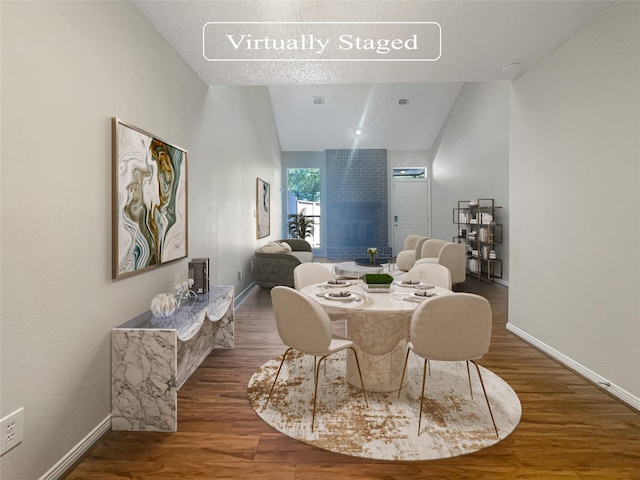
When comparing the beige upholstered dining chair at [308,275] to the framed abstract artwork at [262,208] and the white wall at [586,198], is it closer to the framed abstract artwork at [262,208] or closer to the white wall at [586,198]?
the white wall at [586,198]

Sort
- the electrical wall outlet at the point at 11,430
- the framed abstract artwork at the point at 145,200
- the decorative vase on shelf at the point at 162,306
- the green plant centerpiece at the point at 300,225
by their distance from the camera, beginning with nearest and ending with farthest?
1. the electrical wall outlet at the point at 11,430
2. the framed abstract artwork at the point at 145,200
3. the decorative vase on shelf at the point at 162,306
4. the green plant centerpiece at the point at 300,225

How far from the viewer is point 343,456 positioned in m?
1.78

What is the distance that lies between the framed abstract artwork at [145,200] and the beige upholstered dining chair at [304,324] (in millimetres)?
917

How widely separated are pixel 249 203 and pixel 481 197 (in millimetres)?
4582

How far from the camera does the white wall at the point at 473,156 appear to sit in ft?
20.2

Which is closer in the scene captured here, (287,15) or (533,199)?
(287,15)

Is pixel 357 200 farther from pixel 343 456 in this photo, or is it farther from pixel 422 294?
pixel 343 456

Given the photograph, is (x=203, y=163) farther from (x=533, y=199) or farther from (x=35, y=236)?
(x=533, y=199)

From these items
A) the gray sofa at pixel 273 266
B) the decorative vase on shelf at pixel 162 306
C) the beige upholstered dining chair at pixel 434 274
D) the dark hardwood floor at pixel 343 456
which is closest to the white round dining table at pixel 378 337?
the beige upholstered dining chair at pixel 434 274

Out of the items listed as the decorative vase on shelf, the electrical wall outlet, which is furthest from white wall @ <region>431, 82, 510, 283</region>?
the electrical wall outlet

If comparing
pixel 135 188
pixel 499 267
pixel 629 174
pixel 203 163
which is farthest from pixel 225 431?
pixel 499 267

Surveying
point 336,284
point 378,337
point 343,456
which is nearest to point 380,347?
point 378,337

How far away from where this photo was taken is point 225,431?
6.53 feet

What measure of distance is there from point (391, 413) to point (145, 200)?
81.1 inches
